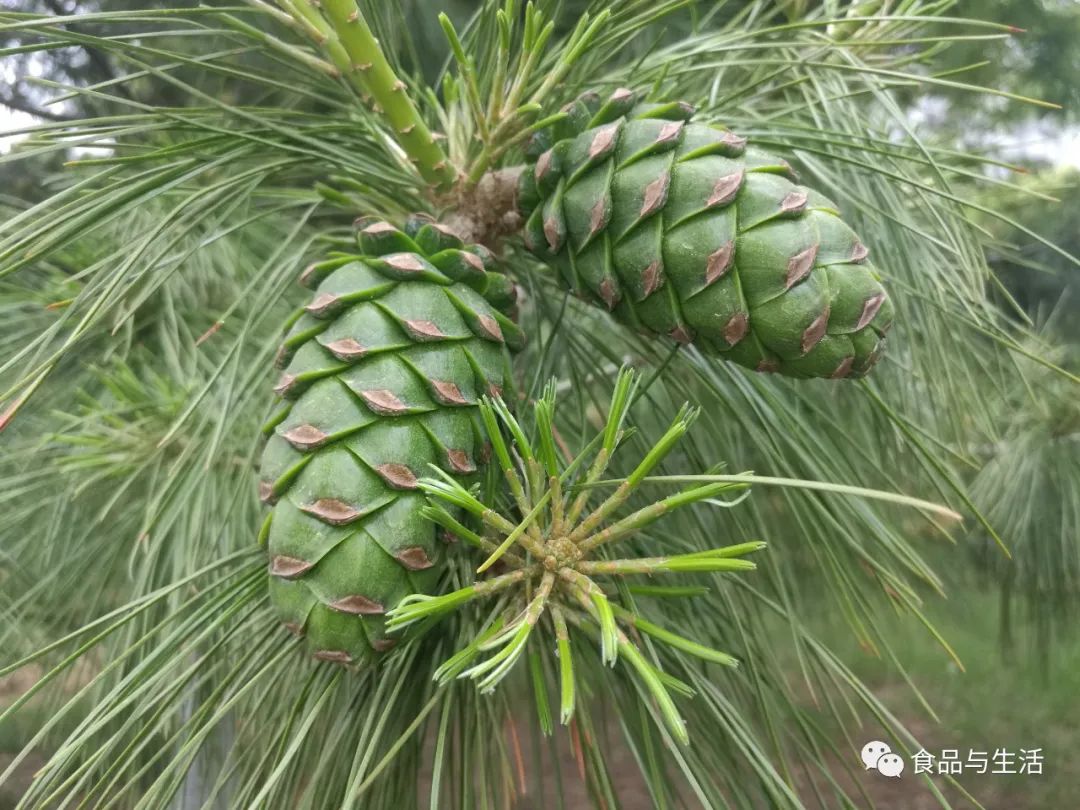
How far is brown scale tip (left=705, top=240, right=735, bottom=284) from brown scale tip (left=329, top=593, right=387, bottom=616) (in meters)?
0.23

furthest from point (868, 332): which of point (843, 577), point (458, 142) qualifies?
point (458, 142)

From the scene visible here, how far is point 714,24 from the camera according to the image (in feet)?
3.29

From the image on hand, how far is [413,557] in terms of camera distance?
358 mm

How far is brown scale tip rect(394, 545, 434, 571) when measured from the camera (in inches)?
14.0

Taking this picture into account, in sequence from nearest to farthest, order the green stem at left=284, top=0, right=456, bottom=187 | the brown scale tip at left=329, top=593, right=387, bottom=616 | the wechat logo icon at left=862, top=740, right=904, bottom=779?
the brown scale tip at left=329, top=593, right=387, bottom=616
the green stem at left=284, top=0, right=456, bottom=187
the wechat logo icon at left=862, top=740, right=904, bottom=779

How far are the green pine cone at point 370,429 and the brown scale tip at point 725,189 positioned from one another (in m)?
0.13

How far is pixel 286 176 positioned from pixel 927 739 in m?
2.24

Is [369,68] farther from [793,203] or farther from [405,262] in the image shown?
[793,203]

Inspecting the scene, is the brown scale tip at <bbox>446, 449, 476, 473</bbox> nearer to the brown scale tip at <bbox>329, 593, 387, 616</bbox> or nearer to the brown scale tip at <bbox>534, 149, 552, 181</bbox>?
the brown scale tip at <bbox>329, 593, 387, 616</bbox>

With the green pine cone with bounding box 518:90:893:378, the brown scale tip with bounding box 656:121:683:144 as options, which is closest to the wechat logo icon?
the green pine cone with bounding box 518:90:893:378

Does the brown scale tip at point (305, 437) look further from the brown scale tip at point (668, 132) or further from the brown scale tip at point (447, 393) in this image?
the brown scale tip at point (668, 132)

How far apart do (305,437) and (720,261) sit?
221 millimetres

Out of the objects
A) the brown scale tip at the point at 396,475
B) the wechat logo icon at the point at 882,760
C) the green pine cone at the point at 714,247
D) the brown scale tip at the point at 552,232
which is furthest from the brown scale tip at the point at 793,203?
the wechat logo icon at the point at 882,760

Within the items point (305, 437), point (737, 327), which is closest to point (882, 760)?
point (737, 327)
